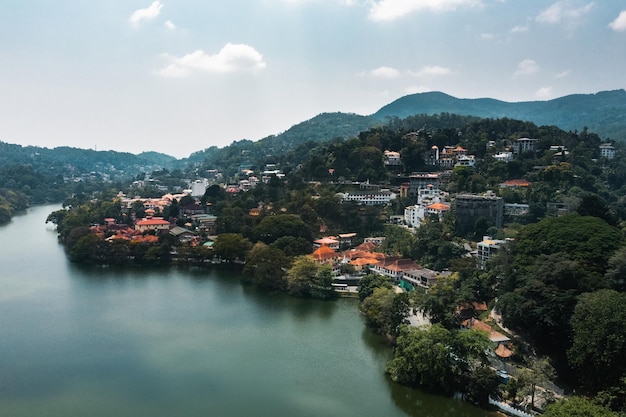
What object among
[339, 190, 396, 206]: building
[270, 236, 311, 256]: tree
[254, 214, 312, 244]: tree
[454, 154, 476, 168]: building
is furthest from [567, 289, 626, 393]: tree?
[454, 154, 476, 168]: building

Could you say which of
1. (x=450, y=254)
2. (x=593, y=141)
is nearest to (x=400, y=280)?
(x=450, y=254)

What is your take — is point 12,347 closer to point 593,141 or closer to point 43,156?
point 593,141

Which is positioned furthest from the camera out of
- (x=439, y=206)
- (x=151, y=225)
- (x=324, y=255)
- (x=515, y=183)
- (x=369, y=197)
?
(x=151, y=225)

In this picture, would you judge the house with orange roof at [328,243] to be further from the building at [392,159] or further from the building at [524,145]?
the building at [524,145]

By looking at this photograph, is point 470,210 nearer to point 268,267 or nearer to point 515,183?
point 515,183

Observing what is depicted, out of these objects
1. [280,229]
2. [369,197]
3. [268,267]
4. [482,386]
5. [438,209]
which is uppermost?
[369,197]

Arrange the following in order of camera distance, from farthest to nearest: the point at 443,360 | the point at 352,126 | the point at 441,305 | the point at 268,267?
the point at 352,126 < the point at 268,267 < the point at 441,305 < the point at 443,360

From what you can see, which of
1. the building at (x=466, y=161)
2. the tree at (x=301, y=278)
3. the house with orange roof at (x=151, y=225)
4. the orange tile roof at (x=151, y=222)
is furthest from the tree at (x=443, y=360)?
the orange tile roof at (x=151, y=222)

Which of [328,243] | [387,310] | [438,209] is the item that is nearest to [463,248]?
[438,209]
